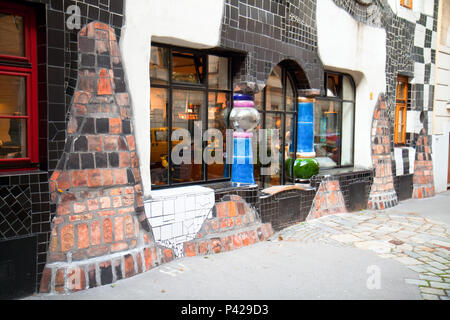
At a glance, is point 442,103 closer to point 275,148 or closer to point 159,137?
point 275,148

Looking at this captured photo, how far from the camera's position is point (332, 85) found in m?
9.14

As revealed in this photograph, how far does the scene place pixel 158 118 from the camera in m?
5.68

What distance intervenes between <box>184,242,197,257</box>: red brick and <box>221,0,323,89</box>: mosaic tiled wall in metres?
2.53

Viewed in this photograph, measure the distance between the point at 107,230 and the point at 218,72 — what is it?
3.01 meters

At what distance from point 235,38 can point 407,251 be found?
3.99m

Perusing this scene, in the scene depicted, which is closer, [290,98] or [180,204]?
[180,204]

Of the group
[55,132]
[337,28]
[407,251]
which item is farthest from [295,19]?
[55,132]

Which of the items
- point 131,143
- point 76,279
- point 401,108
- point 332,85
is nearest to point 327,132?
point 332,85

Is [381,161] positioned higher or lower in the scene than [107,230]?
higher

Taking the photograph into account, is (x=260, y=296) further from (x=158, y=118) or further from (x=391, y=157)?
(x=391, y=157)

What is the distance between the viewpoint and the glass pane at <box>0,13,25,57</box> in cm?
410

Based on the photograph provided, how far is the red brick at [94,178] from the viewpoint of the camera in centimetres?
454

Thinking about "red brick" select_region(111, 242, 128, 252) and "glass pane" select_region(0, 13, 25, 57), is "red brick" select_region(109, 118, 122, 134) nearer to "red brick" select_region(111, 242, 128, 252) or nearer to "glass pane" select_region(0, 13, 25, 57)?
"glass pane" select_region(0, 13, 25, 57)

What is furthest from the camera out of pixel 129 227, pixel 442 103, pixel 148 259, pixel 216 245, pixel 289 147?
pixel 442 103
